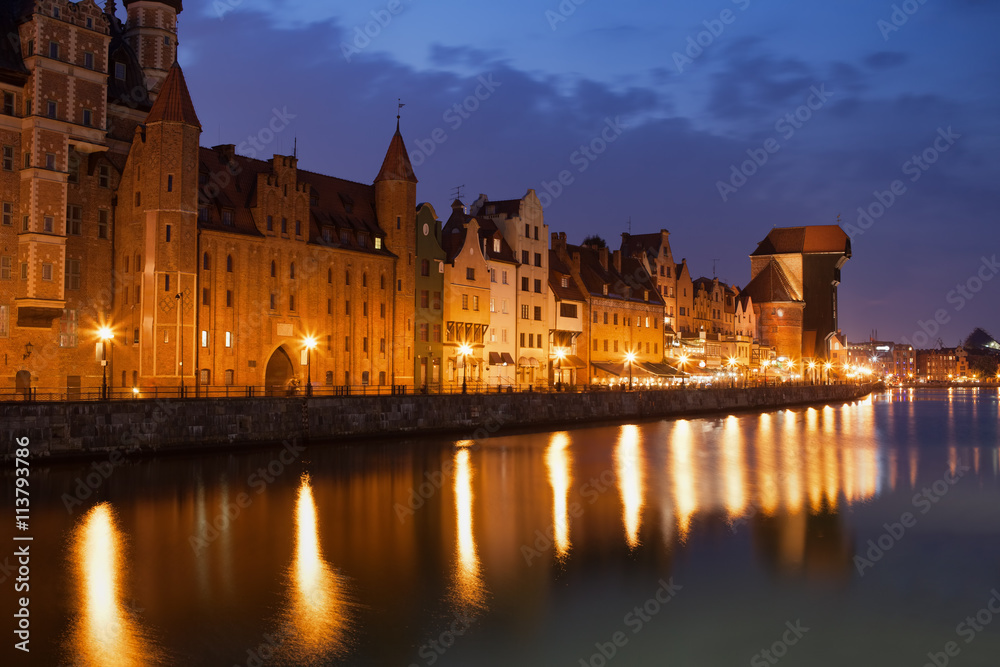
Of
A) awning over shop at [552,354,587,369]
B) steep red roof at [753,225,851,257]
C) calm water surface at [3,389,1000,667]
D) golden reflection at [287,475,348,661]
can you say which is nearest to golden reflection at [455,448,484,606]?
calm water surface at [3,389,1000,667]

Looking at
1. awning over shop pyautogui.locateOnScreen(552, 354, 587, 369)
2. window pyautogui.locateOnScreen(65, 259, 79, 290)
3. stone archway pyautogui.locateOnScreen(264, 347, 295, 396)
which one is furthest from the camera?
awning over shop pyautogui.locateOnScreen(552, 354, 587, 369)

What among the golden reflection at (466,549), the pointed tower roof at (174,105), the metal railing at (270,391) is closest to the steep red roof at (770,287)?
the metal railing at (270,391)

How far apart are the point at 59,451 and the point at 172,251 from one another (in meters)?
15.6

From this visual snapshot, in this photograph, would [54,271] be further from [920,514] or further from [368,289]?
[920,514]

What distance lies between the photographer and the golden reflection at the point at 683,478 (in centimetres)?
3129

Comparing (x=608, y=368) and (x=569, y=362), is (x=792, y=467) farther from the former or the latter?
(x=608, y=368)

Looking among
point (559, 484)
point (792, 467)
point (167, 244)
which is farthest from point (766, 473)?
point (167, 244)

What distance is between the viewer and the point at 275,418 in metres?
45.4

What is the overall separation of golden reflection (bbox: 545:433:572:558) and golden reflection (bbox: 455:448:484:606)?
101 inches

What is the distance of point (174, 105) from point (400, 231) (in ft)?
62.4

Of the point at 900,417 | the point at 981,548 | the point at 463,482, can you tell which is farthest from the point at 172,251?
the point at 900,417

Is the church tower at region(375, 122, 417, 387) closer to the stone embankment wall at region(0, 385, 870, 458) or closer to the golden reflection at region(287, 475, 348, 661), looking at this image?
the stone embankment wall at region(0, 385, 870, 458)

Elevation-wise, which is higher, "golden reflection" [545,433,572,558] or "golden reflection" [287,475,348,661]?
"golden reflection" [545,433,572,558]

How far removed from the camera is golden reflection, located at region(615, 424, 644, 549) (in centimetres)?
2962
